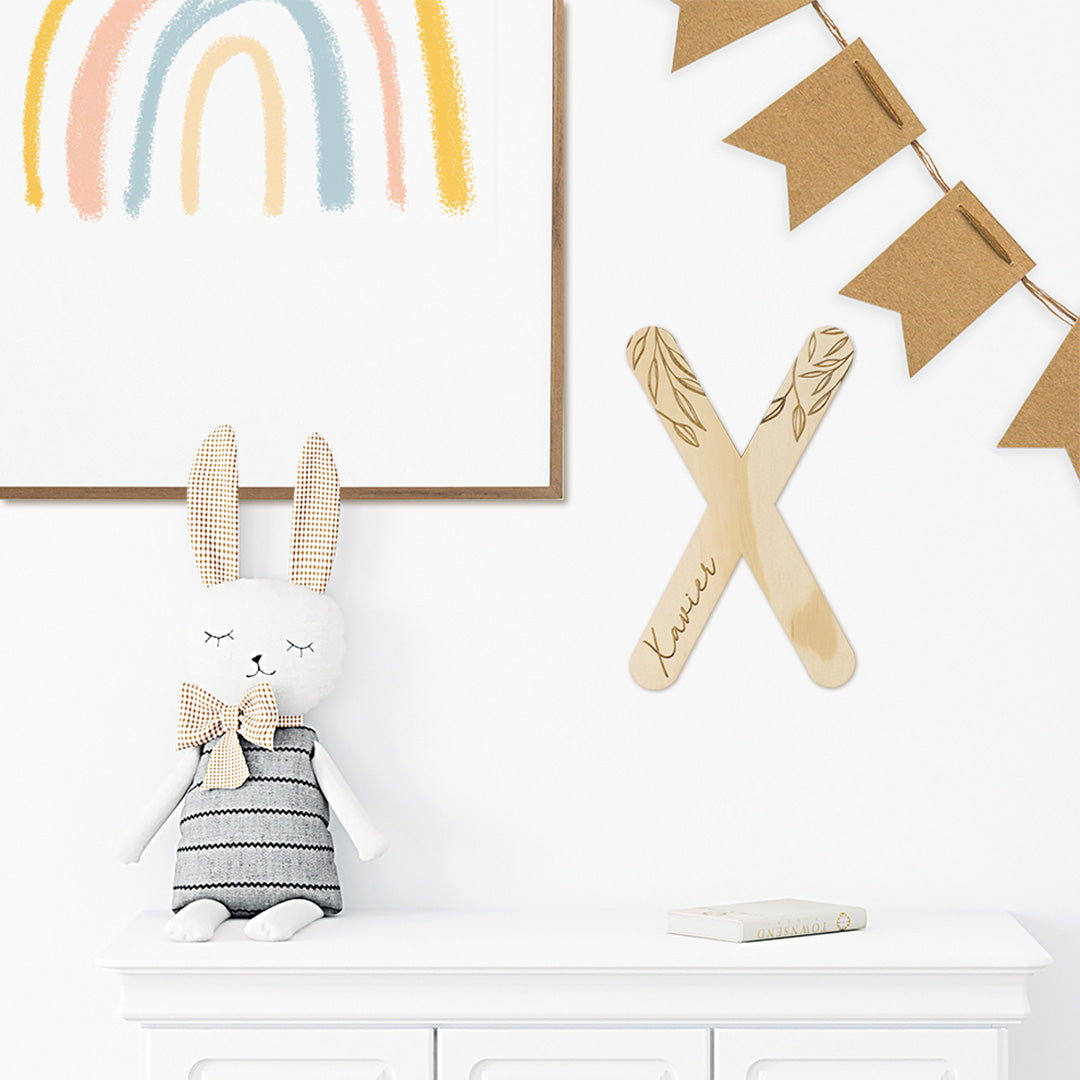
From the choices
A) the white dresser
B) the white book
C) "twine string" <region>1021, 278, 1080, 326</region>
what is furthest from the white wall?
the white dresser

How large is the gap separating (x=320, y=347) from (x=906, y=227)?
656 mm

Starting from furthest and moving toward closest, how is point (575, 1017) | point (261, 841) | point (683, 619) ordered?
point (683, 619), point (261, 841), point (575, 1017)

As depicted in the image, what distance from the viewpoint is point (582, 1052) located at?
1.22 metres

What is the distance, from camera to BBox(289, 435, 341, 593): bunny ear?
1398mm

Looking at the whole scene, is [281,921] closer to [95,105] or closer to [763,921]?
[763,921]

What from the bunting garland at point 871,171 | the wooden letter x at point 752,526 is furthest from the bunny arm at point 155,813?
the bunting garland at point 871,171

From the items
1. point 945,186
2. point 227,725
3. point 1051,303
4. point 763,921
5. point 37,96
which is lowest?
point 763,921

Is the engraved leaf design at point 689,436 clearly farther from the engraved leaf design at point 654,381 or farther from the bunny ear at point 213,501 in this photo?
the bunny ear at point 213,501

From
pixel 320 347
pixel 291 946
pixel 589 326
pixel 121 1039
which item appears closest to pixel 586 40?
pixel 589 326

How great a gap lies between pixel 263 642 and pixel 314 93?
0.60 meters

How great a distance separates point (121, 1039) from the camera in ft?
4.71

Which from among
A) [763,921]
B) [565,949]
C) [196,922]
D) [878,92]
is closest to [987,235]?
[878,92]

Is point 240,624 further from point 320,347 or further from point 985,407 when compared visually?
point 985,407

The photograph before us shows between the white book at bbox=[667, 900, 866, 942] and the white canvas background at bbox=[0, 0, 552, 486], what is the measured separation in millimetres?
496
